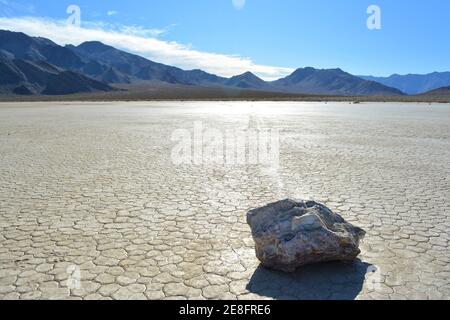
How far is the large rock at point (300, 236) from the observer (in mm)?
3959

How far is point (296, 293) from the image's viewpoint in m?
3.66

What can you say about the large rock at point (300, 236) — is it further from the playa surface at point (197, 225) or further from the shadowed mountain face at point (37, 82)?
the shadowed mountain face at point (37, 82)

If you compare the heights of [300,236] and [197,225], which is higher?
[300,236]

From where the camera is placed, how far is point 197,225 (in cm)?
550

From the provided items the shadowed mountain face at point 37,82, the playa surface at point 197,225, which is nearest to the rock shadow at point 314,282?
the playa surface at point 197,225

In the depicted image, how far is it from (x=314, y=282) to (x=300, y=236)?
0.49 meters

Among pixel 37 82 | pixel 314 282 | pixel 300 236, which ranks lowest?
pixel 314 282

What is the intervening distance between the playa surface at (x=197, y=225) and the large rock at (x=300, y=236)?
0.16 m

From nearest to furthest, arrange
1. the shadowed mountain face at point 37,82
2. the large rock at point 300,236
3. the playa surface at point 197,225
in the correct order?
the playa surface at point 197,225, the large rock at point 300,236, the shadowed mountain face at point 37,82

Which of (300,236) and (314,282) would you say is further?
(300,236)

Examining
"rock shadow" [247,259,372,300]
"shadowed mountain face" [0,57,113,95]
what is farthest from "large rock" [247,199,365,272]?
"shadowed mountain face" [0,57,113,95]

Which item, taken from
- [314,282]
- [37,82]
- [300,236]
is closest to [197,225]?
[300,236]

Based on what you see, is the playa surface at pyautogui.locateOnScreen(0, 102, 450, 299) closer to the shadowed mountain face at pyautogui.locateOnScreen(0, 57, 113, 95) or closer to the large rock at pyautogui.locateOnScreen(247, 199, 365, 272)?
the large rock at pyautogui.locateOnScreen(247, 199, 365, 272)

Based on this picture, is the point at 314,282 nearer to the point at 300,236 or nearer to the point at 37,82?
the point at 300,236
